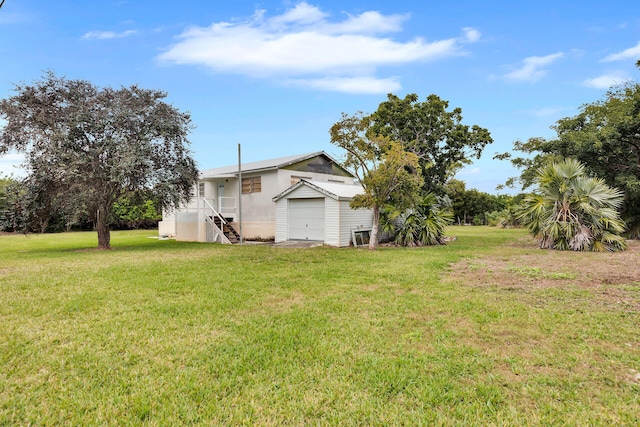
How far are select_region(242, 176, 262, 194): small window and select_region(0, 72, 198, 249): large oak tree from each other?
5.04 m

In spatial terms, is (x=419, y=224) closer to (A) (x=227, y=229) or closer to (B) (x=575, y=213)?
(B) (x=575, y=213)

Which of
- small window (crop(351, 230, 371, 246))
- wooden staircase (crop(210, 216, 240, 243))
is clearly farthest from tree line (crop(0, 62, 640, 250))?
wooden staircase (crop(210, 216, 240, 243))

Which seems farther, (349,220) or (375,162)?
(349,220)

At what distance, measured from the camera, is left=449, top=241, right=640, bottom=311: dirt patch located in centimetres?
662

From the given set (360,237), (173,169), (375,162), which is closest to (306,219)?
(360,237)

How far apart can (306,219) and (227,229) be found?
5021mm

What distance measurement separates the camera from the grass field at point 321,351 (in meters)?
2.72

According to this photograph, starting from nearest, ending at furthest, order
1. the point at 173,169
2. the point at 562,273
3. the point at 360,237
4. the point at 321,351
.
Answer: the point at 321,351 → the point at 562,273 → the point at 173,169 → the point at 360,237

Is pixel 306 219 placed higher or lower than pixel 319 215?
lower

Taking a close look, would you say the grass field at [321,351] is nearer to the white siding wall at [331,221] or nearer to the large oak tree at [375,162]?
the large oak tree at [375,162]

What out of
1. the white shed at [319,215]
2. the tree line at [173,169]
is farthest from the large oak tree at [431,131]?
the white shed at [319,215]

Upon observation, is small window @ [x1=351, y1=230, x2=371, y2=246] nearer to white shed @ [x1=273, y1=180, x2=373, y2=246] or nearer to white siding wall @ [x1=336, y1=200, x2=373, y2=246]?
white shed @ [x1=273, y1=180, x2=373, y2=246]

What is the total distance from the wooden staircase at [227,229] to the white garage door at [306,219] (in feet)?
11.1

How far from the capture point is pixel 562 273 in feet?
26.7
